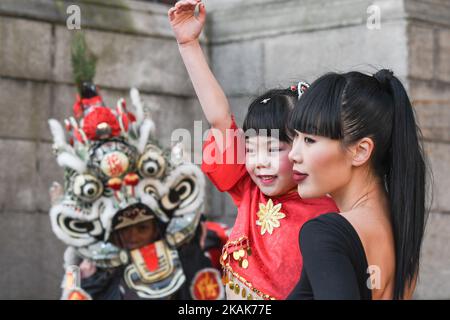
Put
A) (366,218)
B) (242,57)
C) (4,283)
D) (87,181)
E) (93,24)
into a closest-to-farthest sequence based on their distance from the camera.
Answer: (366,218) < (87,181) < (4,283) < (93,24) < (242,57)

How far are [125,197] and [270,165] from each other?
9.40 ft

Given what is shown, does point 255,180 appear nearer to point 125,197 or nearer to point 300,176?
point 300,176

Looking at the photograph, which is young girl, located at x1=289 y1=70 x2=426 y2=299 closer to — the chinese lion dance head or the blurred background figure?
the chinese lion dance head

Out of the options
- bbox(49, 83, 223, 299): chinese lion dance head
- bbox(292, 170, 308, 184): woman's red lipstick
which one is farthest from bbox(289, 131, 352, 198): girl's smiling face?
bbox(49, 83, 223, 299): chinese lion dance head

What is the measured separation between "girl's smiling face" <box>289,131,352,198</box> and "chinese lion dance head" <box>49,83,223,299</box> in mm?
3373

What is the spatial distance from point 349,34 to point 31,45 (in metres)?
2.33

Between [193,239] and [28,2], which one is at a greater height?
[28,2]

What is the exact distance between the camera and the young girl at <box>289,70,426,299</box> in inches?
103

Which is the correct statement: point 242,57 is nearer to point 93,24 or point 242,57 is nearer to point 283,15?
point 283,15

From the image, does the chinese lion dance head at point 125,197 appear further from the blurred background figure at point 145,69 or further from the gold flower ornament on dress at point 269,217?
the gold flower ornament on dress at point 269,217

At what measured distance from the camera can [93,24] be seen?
303 inches

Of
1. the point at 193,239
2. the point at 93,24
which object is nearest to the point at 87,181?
the point at 193,239

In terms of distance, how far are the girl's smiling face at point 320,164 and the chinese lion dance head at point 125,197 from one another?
3.37m

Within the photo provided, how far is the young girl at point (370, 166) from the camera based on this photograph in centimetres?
261
